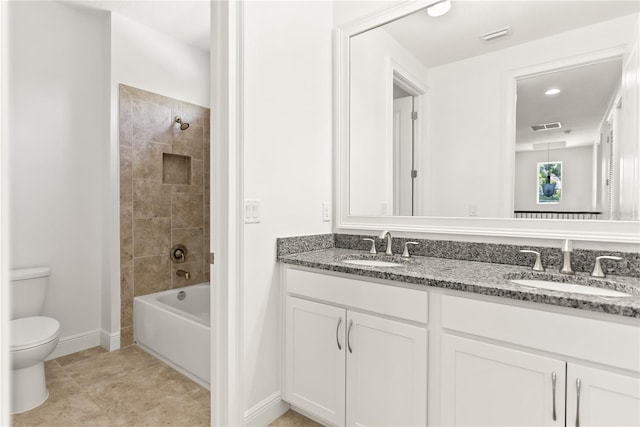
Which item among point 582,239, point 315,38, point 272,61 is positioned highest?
point 315,38

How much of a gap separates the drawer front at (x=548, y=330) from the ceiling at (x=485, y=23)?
1262 mm

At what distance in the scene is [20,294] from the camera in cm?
222

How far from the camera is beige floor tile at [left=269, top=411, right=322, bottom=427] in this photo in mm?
1733

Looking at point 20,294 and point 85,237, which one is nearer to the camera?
point 20,294

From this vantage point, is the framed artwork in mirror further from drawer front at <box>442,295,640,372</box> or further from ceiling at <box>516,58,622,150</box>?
drawer front at <box>442,295,640,372</box>

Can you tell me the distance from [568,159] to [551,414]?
106 centimetres

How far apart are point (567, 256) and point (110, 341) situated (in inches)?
116

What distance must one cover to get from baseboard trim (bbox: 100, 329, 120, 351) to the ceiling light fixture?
9.96 feet

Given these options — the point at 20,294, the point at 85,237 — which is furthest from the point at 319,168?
the point at 20,294

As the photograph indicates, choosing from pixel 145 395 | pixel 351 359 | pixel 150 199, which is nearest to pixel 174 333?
pixel 145 395

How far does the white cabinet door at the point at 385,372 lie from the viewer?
1327 mm

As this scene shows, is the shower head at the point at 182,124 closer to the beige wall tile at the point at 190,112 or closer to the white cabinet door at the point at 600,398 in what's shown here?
the beige wall tile at the point at 190,112

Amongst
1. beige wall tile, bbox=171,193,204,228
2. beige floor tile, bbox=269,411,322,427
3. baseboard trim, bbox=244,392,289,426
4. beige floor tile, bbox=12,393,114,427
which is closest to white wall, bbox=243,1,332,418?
baseboard trim, bbox=244,392,289,426

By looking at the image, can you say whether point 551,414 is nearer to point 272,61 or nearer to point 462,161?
point 462,161
